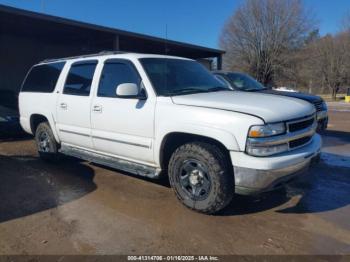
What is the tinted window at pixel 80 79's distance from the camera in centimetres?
523

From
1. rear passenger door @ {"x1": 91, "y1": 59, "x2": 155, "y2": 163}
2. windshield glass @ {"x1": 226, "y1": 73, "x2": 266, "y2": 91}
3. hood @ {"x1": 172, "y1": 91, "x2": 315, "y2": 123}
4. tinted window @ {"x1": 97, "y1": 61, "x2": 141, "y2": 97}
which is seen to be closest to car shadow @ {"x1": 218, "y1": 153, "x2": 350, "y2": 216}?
hood @ {"x1": 172, "y1": 91, "x2": 315, "y2": 123}

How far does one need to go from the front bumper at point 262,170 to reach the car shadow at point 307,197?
0.68 metres

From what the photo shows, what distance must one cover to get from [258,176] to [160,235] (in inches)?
48.7

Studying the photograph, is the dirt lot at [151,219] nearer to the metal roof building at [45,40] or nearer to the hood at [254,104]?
the hood at [254,104]

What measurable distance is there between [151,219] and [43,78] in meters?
4.00

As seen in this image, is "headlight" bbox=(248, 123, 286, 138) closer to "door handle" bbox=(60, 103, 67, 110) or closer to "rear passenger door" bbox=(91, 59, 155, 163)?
"rear passenger door" bbox=(91, 59, 155, 163)

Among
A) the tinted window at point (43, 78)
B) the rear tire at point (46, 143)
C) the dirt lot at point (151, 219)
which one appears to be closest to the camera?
the dirt lot at point (151, 219)

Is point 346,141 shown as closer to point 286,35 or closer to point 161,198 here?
point 161,198

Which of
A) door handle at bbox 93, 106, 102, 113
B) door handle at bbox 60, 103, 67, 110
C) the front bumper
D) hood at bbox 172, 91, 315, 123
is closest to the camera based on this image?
the front bumper

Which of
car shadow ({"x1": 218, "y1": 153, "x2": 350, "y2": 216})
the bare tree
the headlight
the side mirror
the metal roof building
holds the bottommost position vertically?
car shadow ({"x1": 218, "y1": 153, "x2": 350, "y2": 216})

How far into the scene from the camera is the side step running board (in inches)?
176

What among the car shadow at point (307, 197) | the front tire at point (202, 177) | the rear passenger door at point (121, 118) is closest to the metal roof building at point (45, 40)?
the rear passenger door at point (121, 118)

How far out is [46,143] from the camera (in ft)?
21.1

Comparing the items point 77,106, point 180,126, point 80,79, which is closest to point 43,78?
point 80,79
